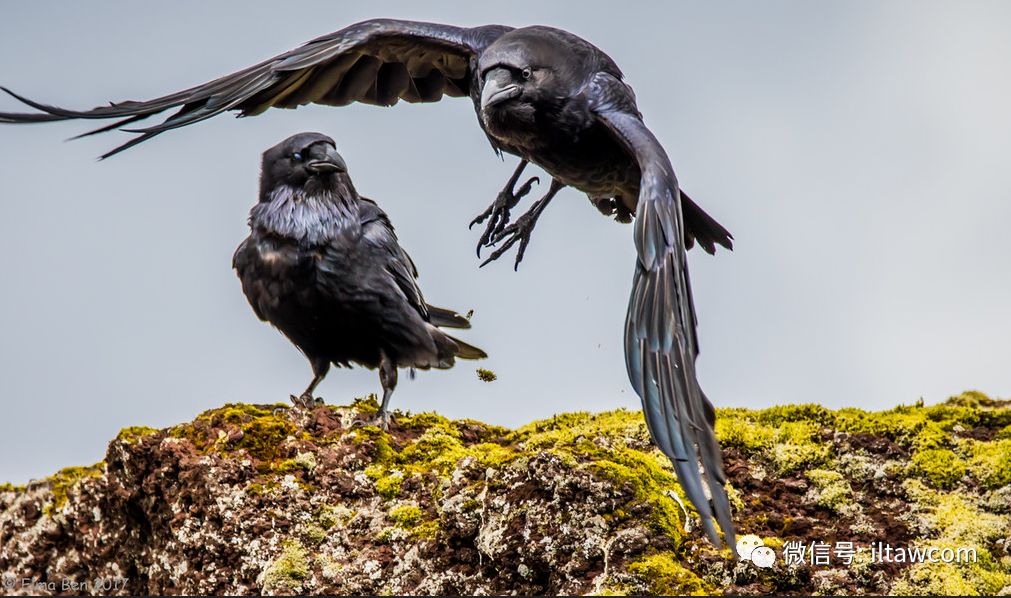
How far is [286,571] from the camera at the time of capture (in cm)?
496

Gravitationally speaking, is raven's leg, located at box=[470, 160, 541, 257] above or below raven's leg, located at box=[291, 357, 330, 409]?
above

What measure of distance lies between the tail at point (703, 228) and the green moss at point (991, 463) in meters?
1.72

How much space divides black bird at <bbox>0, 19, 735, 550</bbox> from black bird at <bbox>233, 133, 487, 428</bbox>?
518mm

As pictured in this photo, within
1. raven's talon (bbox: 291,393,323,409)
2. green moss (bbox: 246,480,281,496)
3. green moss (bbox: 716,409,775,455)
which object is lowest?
green moss (bbox: 246,480,281,496)

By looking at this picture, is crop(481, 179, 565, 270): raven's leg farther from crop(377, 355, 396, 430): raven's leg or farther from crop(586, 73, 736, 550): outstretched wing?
crop(586, 73, 736, 550): outstretched wing

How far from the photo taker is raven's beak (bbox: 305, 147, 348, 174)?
7234mm

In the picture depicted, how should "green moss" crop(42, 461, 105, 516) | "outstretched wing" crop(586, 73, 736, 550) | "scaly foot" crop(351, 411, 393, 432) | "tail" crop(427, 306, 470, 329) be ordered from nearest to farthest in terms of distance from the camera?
"outstretched wing" crop(586, 73, 736, 550) < "green moss" crop(42, 461, 105, 516) < "scaly foot" crop(351, 411, 393, 432) < "tail" crop(427, 306, 470, 329)

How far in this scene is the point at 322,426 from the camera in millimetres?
5910

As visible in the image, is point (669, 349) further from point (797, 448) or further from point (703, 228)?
point (703, 228)

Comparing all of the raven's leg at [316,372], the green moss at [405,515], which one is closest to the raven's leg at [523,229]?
the raven's leg at [316,372]

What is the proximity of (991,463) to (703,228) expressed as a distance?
1.99 metres

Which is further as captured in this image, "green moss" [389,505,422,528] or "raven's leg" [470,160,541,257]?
"raven's leg" [470,160,541,257]

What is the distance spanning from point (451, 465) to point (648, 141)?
182cm

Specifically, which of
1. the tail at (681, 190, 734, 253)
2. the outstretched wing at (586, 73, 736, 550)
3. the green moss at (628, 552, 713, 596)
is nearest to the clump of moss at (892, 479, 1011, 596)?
the green moss at (628, 552, 713, 596)
